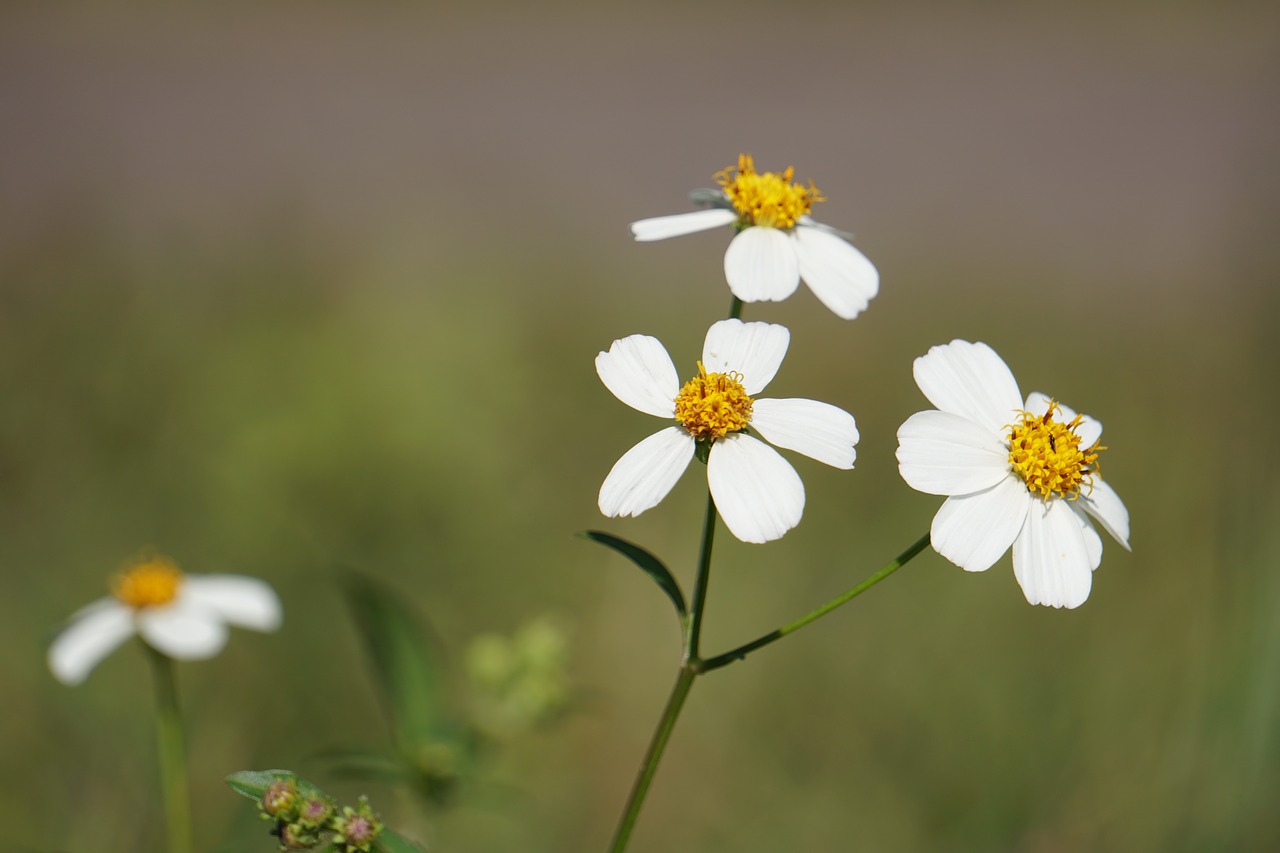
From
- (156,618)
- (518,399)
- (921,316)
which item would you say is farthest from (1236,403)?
(156,618)

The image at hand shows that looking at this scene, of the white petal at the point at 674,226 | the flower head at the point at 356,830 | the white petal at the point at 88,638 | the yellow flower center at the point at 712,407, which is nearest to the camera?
the flower head at the point at 356,830

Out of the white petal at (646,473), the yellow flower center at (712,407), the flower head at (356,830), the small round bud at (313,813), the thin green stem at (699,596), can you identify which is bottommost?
the flower head at (356,830)

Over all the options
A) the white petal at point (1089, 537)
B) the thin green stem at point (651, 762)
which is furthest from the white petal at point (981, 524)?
the thin green stem at point (651, 762)

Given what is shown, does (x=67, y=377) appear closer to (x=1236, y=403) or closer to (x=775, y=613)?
(x=775, y=613)

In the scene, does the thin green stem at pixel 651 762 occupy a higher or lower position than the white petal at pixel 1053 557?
lower

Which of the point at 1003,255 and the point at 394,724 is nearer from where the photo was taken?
the point at 394,724

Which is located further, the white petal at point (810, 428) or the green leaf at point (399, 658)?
the green leaf at point (399, 658)

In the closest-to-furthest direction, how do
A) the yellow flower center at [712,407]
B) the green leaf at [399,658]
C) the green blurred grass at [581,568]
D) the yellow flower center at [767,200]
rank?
the yellow flower center at [712,407] → the yellow flower center at [767,200] → the green leaf at [399,658] → the green blurred grass at [581,568]

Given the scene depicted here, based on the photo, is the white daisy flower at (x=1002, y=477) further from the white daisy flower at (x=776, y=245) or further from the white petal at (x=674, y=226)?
the white petal at (x=674, y=226)
